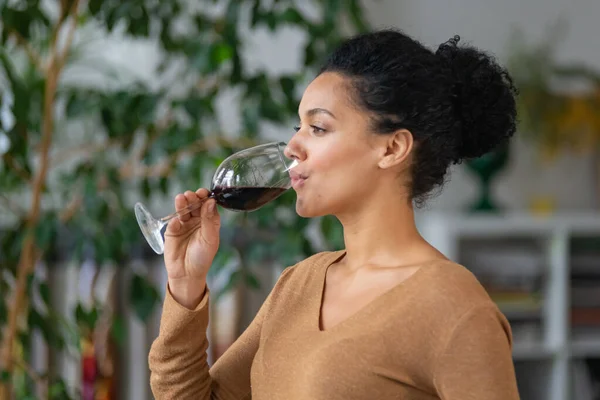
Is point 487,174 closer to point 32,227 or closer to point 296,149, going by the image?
point 32,227

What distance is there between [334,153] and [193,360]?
0.34 metres

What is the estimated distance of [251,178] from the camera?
1.11m

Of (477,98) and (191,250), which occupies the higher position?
(477,98)

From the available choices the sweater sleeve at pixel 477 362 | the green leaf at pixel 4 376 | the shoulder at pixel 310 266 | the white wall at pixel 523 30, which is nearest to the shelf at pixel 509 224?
the white wall at pixel 523 30

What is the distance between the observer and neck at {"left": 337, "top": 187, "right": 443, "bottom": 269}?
41.3 inches

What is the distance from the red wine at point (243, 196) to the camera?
43.9 inches

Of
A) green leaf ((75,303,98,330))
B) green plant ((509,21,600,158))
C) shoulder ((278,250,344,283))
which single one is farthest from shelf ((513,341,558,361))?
shoulder ((278,250,344,283))

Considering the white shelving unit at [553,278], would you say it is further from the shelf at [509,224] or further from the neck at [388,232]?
the neck at [388,232]

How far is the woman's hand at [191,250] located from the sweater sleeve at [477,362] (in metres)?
0.36

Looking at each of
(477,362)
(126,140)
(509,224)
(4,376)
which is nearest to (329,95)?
(477,362)

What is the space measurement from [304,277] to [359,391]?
0.76 feet

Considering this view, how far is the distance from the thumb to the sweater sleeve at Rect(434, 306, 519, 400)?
0.37 metres

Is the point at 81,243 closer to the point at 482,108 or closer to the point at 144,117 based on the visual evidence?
the point at 144,117

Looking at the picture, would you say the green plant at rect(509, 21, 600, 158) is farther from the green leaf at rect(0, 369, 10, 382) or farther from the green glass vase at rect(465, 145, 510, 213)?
the green leaf at rect(0, 369, 10, 382)
